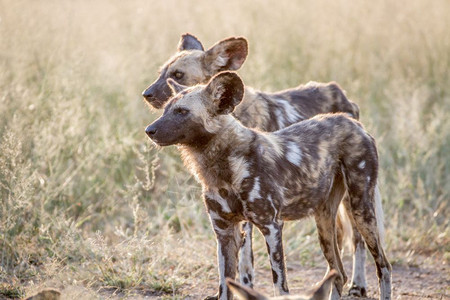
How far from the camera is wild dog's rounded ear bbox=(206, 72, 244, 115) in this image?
10.8 ft

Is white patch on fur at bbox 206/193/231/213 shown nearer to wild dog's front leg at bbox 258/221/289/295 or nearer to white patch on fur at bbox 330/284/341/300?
wild dog's front leg at bbox 258/221/289/295

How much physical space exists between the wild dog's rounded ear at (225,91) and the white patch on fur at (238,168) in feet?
0.76

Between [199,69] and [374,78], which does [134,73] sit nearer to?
[199,69]

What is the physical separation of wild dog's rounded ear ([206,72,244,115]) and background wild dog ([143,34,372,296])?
934 mm

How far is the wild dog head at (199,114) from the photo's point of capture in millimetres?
3303

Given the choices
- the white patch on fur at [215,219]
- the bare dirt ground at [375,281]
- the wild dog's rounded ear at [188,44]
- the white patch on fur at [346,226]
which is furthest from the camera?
the wild dog's rounded ear at [188,44]

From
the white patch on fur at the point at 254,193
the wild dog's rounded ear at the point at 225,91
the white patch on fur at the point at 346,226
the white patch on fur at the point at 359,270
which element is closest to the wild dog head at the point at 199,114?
the wild dog's rounded ear at the point at 225,91

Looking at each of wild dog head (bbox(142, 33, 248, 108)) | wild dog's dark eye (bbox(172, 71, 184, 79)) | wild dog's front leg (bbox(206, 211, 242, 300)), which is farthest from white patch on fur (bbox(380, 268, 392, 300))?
wild dog's dark eye (bbox(172, 71, 184, 79))

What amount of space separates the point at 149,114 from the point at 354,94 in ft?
6.83

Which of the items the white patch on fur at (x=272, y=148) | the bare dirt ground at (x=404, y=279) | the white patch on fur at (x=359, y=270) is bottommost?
the bare dirt ground at (x=404, y=279)

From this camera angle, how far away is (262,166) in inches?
132

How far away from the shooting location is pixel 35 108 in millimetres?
5102

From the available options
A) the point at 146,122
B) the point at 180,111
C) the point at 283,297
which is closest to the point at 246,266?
the point at 180,111

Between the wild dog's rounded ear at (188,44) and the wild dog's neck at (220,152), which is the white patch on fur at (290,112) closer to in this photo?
the wild dog's rounded ear at (188,44)
